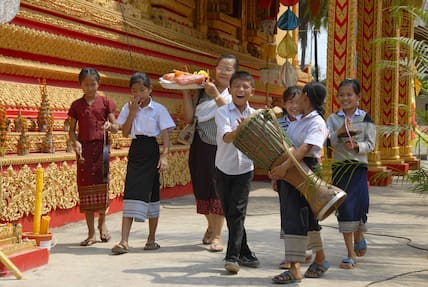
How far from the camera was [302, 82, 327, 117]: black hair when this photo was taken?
5.18m

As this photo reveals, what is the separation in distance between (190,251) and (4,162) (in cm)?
179

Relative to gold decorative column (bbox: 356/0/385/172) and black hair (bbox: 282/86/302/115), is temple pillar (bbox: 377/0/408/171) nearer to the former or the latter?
gold decorative column (bbox: 356/0/385/172)

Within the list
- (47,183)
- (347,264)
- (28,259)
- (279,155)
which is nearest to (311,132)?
(279,155)

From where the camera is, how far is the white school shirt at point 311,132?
4.98 m

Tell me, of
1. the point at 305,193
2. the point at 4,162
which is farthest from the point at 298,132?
the point at 4,162

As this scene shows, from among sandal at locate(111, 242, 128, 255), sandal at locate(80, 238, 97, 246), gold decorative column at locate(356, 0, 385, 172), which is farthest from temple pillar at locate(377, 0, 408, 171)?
sandal at locate(111, 242, 128, 255)

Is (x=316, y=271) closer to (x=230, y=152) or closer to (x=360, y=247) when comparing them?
(x=360, y=247)

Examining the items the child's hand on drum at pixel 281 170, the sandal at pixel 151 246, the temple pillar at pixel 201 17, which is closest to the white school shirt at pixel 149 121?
the sandal at pixel 151 246

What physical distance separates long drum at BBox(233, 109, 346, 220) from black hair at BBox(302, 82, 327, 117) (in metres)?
0.40

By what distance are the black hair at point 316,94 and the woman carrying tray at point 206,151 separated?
1089 millimetres

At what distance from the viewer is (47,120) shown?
24.8 ft

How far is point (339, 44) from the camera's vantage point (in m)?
11.3

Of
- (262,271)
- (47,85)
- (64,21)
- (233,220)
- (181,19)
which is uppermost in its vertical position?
(181,19)

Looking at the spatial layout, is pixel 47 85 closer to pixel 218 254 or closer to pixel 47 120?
pixel 47 120
